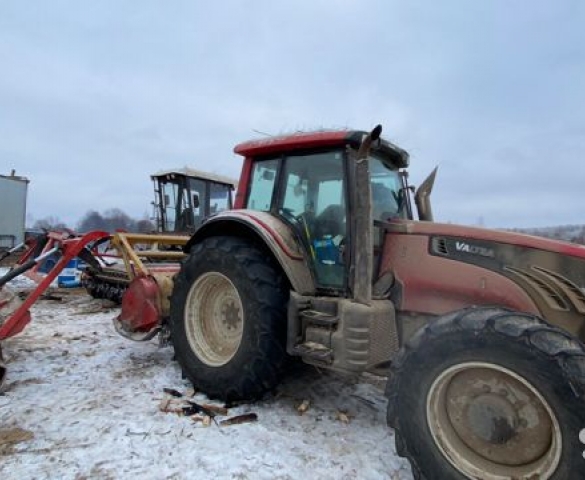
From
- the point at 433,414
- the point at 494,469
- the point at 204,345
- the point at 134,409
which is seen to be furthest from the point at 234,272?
the point at 494,469

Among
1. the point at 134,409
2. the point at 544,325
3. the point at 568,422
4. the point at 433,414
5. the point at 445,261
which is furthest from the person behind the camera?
the point at 134,409

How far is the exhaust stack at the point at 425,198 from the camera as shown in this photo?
4.17 metres

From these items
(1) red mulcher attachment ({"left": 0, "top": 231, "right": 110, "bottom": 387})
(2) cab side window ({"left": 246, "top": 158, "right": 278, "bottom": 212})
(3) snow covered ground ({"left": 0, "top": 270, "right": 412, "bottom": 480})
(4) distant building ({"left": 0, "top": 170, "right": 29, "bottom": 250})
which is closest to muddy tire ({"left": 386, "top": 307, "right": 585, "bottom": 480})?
(3) snow covered ground ({"left": 0, "top": 270, "right": 412, "bottom": 480})

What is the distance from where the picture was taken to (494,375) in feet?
8.14

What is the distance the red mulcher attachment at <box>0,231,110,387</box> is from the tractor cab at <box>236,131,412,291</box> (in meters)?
1.76

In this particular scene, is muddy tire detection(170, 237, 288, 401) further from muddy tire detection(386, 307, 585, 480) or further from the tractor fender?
muddy tire detection(386, 307, 585, 480)

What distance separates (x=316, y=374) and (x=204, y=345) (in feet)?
3.65

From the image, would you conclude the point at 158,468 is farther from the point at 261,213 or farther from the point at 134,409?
the point at 261,213

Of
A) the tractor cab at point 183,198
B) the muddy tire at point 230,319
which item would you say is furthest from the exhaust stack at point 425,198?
the tractor cab at point 183,198

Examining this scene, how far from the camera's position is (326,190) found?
375cm

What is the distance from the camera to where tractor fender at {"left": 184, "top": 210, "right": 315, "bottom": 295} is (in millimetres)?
3621

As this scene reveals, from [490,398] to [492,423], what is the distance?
126mm

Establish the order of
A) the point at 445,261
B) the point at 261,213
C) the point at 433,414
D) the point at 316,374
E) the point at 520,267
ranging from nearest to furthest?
the point at 433,414 < the point at 520,267 < the point at 445,261 < the point at 261,213 < the point at 316,374

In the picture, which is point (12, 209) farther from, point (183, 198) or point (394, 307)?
point (394, 307)
